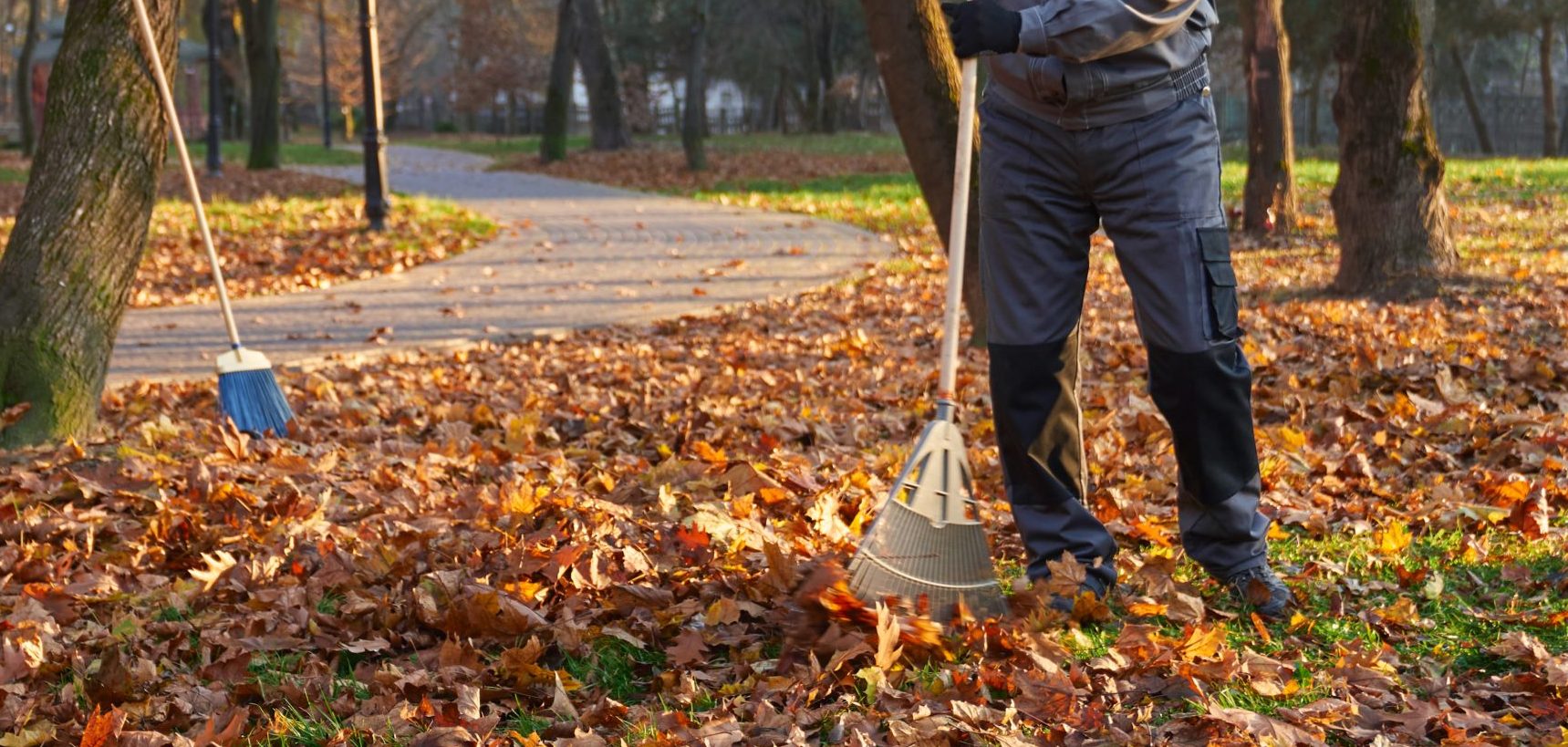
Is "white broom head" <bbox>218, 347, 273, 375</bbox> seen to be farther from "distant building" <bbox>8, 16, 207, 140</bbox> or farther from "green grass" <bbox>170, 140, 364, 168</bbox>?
"distant building" <bbox>8, 16, 207, 140</bbox>

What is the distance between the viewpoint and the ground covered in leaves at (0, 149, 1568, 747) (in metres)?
3.02

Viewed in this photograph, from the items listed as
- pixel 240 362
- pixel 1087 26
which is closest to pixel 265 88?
pixel 240 362

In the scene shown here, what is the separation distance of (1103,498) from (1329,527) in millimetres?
688

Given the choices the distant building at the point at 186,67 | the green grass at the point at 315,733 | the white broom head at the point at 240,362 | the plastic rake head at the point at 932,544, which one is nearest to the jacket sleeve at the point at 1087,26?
the plastic rake head at the point at 932,544

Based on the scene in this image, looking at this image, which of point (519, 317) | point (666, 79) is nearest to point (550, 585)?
point (519, 317)

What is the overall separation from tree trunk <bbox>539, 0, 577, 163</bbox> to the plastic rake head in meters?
26.7

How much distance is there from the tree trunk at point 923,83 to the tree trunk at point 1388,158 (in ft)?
A: 10.6

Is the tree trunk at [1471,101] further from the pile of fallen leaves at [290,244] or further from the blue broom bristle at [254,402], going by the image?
the blue broom bristle at [254,402]

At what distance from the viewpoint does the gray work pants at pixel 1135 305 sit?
133 inches

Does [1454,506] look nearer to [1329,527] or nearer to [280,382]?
[1329,527]

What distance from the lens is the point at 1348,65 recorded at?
9.09 metres

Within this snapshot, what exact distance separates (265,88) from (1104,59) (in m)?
24.9

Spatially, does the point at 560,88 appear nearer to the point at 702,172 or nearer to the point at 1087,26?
the point at 702,172

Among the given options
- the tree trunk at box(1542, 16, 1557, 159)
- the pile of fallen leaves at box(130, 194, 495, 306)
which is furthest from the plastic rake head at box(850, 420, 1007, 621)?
the tree trunk at box(1542, 16, 1557, 159)
